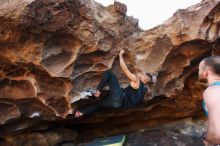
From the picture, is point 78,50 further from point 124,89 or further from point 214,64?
point 214,64

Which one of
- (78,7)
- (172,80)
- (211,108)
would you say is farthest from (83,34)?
(211,108)

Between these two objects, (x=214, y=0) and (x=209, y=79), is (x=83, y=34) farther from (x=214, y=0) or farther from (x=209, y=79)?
(x=209, y=79)

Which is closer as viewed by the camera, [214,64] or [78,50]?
[214,64]

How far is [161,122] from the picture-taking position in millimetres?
7430

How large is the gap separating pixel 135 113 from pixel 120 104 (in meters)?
1.45

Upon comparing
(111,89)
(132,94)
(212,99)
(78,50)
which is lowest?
(132,94)

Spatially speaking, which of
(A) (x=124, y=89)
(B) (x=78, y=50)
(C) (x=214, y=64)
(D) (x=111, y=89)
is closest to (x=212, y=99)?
(C) (x=214, y=64)

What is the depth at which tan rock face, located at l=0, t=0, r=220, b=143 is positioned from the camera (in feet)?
17.3

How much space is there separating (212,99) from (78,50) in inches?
142

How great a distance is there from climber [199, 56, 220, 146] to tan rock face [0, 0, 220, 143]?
3.09 meters

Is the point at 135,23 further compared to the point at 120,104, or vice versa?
the point at 135,23

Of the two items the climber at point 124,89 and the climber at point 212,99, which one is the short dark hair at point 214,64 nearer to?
the climber at point 212,99

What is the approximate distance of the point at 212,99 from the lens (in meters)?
2.33

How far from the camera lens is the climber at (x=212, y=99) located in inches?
88.4
